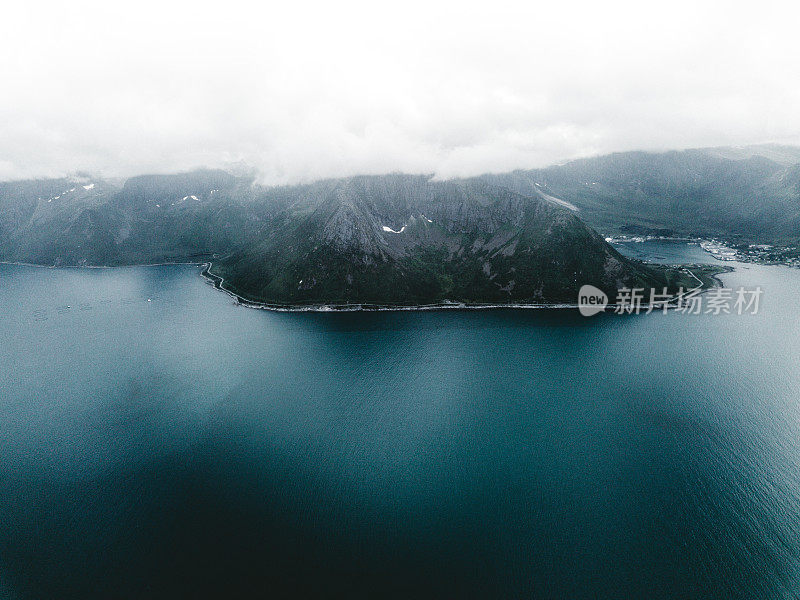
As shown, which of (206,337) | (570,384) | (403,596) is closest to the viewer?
(403,596)

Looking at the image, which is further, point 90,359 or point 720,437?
point 90,359

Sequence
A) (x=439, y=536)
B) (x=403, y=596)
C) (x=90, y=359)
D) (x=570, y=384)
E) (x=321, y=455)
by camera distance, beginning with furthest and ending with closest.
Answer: (x=90, y=359), (x=570, y=384), (x=321, y=455), (x=439, y=536), (x=403, y=596)

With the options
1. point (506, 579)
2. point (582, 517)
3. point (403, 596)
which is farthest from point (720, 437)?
point (403, 596)

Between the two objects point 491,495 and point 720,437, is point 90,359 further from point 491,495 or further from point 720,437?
point 720,437

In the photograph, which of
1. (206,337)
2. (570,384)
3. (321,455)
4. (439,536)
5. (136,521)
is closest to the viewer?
(439,536)

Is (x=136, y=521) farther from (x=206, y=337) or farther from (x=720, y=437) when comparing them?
(x=720, y=437)

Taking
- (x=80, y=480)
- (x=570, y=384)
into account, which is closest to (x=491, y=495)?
(x=570, y=384)
